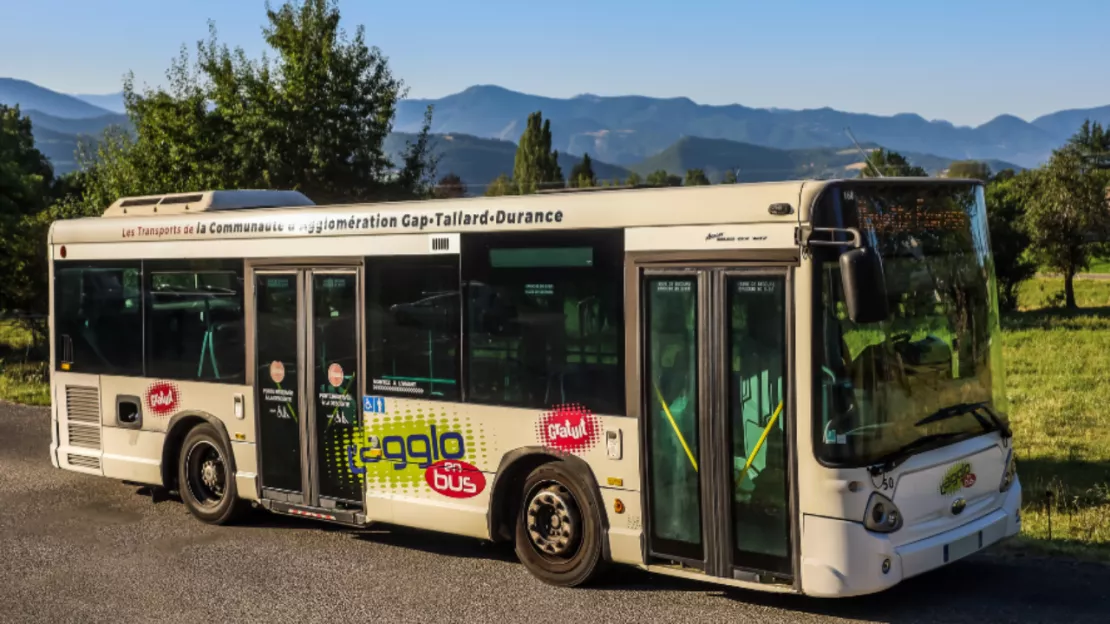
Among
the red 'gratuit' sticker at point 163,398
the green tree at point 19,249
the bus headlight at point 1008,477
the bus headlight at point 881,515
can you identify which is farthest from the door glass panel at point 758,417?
the green tree at point 19,249

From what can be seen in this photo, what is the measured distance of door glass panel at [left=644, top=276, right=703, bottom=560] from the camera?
760 centimetres

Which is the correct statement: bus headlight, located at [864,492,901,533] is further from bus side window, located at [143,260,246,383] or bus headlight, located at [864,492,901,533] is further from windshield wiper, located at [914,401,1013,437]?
bus side window, located at [143,260,246,383]

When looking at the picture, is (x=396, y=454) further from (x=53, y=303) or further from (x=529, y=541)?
(x=53, y=303)

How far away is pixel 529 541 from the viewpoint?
8633 millimetres

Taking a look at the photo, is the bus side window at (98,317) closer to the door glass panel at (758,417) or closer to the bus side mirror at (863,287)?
the door glass panel at (758,417)

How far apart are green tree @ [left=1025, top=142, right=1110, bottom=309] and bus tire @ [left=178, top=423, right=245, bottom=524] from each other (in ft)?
126

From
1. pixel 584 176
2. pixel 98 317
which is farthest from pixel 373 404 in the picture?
pixel 584 176

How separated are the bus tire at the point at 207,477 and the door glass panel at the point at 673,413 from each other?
4.66 m

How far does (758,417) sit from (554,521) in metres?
1.90

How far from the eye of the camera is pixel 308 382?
32.8 ft

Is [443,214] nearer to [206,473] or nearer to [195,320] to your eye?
[195,320]

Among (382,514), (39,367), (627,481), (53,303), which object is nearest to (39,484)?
(53,303)

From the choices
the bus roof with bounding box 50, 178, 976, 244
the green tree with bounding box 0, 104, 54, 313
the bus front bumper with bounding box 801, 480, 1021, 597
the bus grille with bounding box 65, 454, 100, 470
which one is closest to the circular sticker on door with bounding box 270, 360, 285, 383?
the bus roof with bounding box 50, 178, 976, 244

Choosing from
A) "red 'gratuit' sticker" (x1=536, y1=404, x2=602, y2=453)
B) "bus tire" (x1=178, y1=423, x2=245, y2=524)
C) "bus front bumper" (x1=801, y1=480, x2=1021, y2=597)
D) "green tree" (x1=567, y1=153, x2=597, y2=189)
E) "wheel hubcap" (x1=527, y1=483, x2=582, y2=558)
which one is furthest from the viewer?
"green tree" (x1=567, y1=153, x2=597, y2=189)
